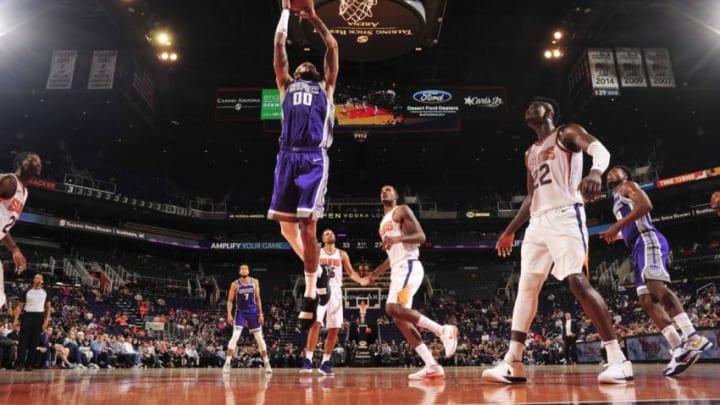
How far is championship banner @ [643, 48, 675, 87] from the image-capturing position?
1705 centimetres

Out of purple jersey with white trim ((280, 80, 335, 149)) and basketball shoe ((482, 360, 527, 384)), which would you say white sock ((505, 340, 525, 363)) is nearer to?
basketball shoe ((482, 360, 527, 384))

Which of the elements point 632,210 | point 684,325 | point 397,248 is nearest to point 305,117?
point 397,248

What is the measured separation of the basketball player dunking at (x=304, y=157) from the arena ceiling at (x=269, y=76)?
8.97 metres

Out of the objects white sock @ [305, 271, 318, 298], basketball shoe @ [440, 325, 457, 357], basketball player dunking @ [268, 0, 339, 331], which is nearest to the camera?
basketball player dunking @ [268, 0, 339, 331]

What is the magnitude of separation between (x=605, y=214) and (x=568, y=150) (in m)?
27.6

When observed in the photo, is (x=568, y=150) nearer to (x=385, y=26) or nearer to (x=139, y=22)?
(x=385, y=26)

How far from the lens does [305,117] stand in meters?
4.04

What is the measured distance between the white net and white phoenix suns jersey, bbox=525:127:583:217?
7.85 metres

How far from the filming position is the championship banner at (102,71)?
17359mm

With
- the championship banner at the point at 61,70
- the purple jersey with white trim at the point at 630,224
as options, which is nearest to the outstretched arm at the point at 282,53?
the purple jersey with white trim at the point at 630,224

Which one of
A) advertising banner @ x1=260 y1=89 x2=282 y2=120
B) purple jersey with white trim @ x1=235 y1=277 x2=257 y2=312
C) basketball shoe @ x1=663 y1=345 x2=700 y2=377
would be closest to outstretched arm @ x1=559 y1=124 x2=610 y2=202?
basketball shoe @ x1=663 y1=345 x2=700 y2=377

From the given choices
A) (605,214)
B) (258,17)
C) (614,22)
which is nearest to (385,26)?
(258,17)

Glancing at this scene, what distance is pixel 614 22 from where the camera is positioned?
16.8 m

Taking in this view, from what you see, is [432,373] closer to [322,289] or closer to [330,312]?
[322,289]
